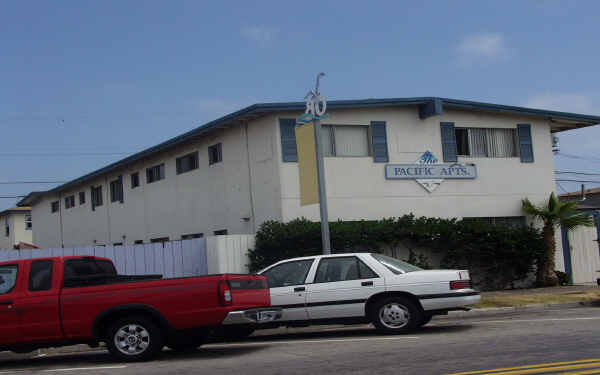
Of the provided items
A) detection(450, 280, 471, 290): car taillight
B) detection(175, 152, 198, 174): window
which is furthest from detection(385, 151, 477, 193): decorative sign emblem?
detection(450, 280, 471, 290): car taillight

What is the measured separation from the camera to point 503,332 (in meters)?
11.3

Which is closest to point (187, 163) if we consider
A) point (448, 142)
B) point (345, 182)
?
point (345, 182)

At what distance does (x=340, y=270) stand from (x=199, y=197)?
13.0 meters

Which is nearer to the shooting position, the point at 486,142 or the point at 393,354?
the point at 393,354

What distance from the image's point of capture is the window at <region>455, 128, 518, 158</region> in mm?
23125

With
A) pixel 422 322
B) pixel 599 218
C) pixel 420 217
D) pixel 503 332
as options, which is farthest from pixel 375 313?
pixel 599 218

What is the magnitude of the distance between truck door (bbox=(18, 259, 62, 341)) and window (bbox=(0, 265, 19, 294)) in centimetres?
27

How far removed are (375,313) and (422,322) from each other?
3.11 ft

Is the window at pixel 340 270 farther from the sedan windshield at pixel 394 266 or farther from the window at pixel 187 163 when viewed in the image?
the window at pixel 187 163

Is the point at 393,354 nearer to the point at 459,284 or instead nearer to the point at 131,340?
the point at 459,284

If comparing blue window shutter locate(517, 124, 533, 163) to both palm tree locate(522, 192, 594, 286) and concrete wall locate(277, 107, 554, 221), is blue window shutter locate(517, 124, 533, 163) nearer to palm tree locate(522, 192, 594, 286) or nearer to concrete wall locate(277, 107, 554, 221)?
concrete wall locate(277, 107, 554, 221)

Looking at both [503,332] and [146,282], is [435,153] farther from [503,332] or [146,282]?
[146,282]

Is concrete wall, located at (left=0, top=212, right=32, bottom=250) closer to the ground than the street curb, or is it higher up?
higher up

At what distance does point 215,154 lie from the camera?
941 inches
